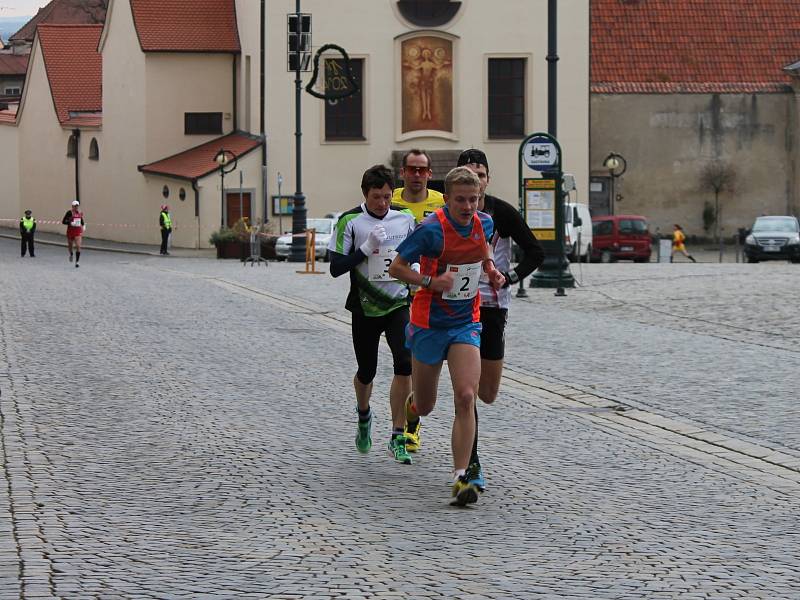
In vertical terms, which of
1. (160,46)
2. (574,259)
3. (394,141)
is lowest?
(574,259)

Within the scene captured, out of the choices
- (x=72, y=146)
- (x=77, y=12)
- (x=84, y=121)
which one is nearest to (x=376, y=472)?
(x=84, y=121)

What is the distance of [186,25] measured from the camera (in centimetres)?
6194

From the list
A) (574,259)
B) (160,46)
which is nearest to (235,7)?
(160,46)

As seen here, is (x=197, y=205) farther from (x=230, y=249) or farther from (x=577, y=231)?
(x=577, y=231)

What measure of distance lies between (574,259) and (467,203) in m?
39.4

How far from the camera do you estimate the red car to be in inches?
1966

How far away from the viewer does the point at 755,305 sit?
23141 mm

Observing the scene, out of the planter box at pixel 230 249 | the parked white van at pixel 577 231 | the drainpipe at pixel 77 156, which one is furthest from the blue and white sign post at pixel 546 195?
the drainpipe at pixel 77 156

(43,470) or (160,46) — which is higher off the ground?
(160,46)

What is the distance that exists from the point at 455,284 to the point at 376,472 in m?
1.36

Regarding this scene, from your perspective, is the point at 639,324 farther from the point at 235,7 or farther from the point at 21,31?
the point at 21,31

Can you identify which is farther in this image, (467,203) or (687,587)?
(467,203)

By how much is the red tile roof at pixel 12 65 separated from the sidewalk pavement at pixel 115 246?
42.3 metres

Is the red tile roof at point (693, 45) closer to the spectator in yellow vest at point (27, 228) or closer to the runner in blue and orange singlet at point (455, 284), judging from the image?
the spectator in yellow vest at point (27, 228)
